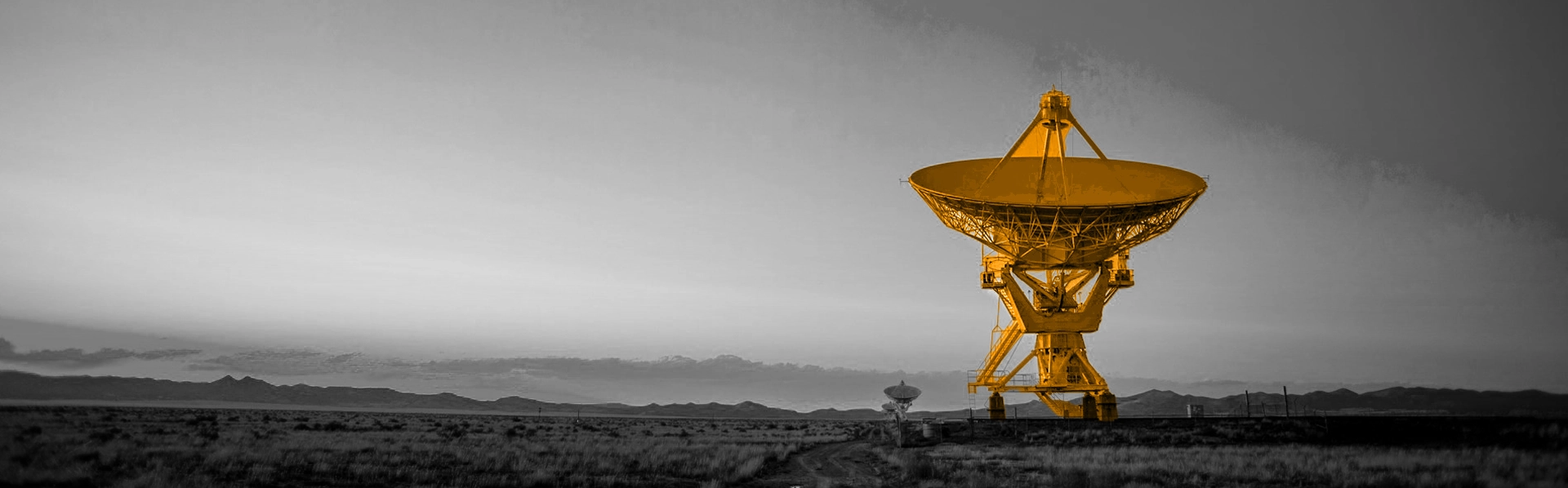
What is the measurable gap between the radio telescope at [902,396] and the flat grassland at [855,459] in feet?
12.8

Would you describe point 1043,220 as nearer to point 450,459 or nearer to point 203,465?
point 450,459

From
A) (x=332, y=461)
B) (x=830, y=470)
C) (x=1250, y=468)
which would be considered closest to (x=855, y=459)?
(x=830, y=470)

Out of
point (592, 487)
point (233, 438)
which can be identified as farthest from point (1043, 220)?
point (233, 438)

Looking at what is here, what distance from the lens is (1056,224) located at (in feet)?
102

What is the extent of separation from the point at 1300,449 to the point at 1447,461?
18.4 ft

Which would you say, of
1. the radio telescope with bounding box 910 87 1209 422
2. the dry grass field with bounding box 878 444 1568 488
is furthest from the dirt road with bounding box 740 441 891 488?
the radio telescope with bounding box 910 87 1209 422

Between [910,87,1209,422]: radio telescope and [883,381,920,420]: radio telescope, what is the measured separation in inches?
163

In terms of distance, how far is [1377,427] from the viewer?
82.5 feet

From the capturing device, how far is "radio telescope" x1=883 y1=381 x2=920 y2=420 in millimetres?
33969

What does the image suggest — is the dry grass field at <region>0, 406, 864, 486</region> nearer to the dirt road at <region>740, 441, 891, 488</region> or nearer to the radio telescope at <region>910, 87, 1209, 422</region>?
the dirt road at <region>740, 441, 891, 488</region>

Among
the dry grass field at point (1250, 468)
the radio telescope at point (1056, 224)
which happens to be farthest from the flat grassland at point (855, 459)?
the radio telescope at point (1056, 224)

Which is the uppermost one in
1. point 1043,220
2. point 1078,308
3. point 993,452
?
point 1043,220

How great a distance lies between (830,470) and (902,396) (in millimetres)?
13288

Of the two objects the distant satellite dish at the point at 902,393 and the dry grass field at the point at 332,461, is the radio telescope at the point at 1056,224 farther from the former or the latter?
the dry grass field at the point at 332,461
